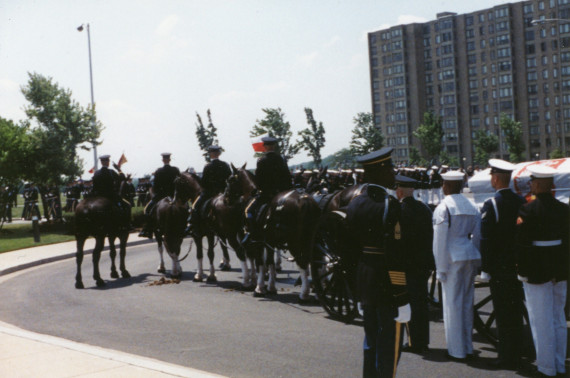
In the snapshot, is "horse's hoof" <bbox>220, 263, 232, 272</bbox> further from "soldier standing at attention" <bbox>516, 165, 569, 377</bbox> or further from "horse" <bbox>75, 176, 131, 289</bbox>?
"soldier standing at attention" <bbox>516, 165, 569, 377</bbox>

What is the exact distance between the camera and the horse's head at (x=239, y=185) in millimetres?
12500

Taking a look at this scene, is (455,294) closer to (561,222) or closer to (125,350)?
(561,222)

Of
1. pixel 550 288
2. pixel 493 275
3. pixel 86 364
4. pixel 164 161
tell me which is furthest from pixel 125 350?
pixel 164 161

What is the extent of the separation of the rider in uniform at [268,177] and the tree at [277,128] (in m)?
51.5

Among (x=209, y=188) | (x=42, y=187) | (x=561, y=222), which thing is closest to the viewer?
(x=561, y=222)

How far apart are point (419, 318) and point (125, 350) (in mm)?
3675

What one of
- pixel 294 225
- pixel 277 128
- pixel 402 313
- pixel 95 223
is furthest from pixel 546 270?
pixel 277 128

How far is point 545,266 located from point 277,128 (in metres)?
58.1

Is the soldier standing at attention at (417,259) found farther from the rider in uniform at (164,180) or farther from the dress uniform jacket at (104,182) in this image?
the rider in uniform at (164,180)

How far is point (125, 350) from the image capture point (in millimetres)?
8062

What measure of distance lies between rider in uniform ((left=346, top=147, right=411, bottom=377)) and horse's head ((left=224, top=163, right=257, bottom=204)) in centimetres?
734

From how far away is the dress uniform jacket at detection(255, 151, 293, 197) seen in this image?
11.4 metres

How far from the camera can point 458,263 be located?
7.07 meters

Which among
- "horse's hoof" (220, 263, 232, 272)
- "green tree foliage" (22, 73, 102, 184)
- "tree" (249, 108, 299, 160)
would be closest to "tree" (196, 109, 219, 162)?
"tree" (249, 108, 299, 160)
